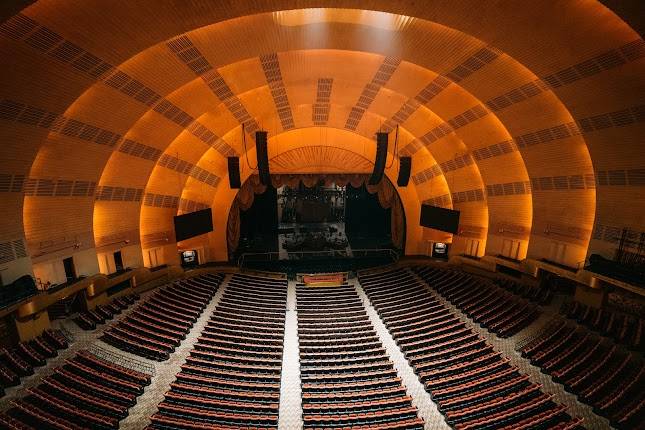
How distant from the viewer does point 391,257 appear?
63.3 feet

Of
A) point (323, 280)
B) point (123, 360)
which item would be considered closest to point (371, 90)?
point (323, 280)

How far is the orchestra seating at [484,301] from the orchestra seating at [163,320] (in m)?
11.7

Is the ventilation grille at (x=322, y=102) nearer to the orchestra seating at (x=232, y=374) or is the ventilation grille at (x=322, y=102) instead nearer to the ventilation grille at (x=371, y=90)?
the ventilation grille at (x=371, y=90)

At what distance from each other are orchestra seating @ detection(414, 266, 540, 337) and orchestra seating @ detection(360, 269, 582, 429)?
11.5 inches

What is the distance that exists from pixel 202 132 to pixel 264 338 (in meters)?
9.75

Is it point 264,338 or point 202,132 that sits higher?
point 202,132

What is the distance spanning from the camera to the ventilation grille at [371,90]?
10.5 meters

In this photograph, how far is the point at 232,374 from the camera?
30.5ft

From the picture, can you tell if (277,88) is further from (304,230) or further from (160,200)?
(304,230)

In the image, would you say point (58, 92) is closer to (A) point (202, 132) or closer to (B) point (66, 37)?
(B) point (66, 37)

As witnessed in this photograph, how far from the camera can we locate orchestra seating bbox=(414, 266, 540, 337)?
1155cm

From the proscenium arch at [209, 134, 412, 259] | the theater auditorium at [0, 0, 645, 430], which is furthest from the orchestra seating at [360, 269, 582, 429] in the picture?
the proscenium arch at [209, 134, 412, 259]

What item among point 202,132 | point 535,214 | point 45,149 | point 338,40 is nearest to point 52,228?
point 45,149

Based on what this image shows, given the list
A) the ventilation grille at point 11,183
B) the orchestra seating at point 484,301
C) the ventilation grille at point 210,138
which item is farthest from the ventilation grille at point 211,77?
the orchestra seating at point 484,301
